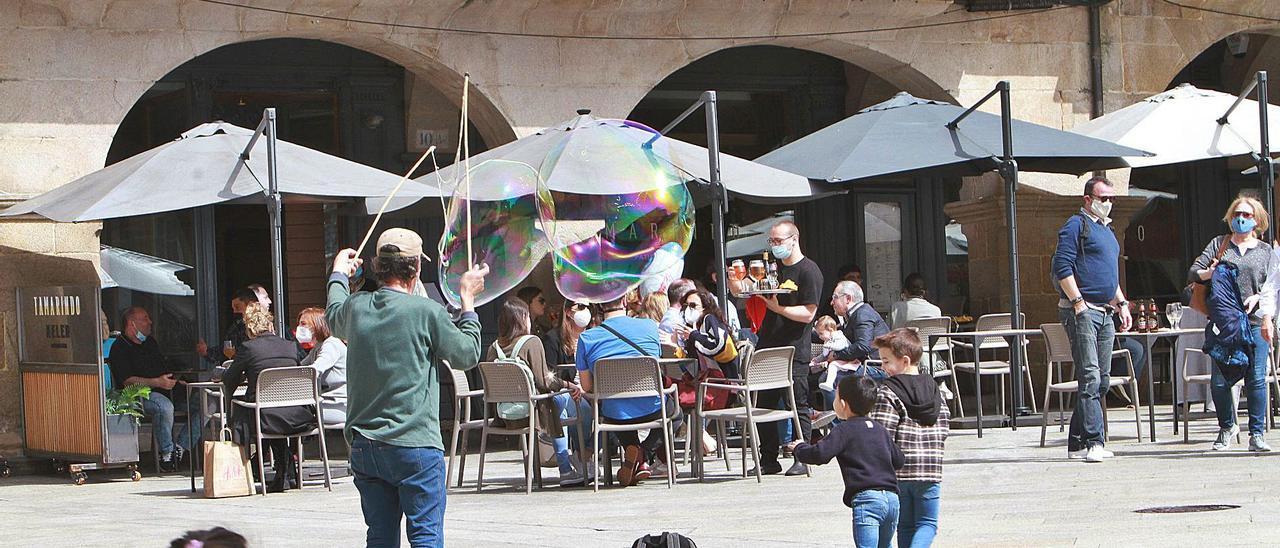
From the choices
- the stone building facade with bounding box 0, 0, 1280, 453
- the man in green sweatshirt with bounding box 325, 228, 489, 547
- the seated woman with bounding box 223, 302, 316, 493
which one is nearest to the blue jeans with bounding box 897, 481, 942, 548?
the man in green sweatshirt with bounding box 325, 228, 489, 547

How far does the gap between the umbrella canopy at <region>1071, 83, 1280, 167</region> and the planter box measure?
7686mm

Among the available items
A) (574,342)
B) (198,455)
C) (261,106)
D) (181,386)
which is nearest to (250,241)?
(261,106)

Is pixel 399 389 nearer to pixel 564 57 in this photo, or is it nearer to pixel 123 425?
pixel 123 425

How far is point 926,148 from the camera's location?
1344cm

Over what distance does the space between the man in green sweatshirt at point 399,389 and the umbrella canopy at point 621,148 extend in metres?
3.65

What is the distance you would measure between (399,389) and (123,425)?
7.17 metres

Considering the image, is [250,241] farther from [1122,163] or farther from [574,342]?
[1122,163]

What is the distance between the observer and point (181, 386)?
14312 millimetres

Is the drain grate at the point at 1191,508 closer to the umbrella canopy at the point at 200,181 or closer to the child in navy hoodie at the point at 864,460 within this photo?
the child in navy hoodie at the point at 864,460

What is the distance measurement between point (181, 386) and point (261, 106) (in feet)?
11.7

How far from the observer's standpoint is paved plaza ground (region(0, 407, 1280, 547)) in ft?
26.7

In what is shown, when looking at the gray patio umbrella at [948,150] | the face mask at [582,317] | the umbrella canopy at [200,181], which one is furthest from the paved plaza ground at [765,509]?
the gray patio umbrella at [948,150]

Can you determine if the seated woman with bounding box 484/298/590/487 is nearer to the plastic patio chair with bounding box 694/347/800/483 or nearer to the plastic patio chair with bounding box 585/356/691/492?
the plastic patio chair with bounding box 585/356/691/492

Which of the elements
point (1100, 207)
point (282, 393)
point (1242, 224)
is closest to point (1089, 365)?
point (1100, 207)
